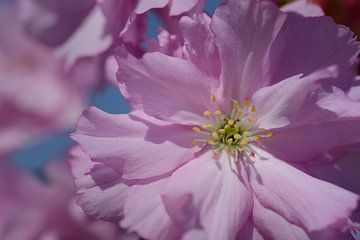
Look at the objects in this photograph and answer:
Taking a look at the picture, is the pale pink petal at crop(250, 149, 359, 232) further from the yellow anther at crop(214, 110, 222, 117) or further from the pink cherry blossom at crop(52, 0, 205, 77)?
the pink cherry blossom at crop(52, 0, 205, 77)

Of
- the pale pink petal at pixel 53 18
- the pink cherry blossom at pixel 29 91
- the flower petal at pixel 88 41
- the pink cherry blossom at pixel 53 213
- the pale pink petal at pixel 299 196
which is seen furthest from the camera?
the pink cherry blossom at pixel 29 91

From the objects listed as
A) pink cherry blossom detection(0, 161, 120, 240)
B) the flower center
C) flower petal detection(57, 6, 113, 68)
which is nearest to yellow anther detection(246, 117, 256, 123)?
the flower center

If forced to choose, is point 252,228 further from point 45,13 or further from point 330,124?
point 45,13

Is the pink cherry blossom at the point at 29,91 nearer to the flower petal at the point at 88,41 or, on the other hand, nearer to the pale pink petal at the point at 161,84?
the flower petal at the point at 88,41

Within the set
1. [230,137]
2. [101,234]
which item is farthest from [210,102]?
[101,234]

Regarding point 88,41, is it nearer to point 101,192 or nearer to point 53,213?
point 101,192

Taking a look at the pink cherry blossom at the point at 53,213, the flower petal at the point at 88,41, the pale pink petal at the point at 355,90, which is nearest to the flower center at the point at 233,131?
the pale pink petal at the point at 355,90
